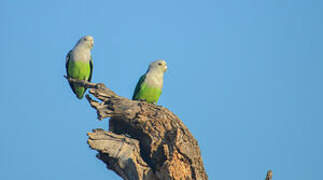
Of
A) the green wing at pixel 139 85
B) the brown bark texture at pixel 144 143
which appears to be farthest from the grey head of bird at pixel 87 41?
the brown bark texture at pixel 144 143

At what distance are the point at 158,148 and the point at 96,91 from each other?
2.18 meters

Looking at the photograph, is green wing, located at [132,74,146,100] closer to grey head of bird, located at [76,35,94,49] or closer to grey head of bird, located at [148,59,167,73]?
grey head of bird, located at [148,59,167,73]

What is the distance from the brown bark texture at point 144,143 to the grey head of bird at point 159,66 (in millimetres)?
2913

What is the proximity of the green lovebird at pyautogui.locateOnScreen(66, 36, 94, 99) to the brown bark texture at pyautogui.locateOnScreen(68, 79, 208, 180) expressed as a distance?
9.97ft

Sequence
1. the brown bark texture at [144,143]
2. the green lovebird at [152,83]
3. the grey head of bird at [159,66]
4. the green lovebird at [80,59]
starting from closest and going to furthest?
the brown bark texture at [144,143] → the green lovebird at [152,83] → the grey head of bird at [159,66] → the green lovebird at [80,59]

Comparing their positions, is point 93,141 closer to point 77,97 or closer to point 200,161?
point 200,161

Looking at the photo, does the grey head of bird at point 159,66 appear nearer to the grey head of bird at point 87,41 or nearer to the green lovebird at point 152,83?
the green lovebird at point 152,83

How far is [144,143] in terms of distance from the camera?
10055 mm

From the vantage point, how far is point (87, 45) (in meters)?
13.4

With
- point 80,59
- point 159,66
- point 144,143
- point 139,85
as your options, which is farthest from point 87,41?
point 144,143

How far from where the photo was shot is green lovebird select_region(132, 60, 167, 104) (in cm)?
1292

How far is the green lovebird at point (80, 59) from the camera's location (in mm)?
13320

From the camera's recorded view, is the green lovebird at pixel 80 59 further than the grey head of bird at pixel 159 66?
Yes

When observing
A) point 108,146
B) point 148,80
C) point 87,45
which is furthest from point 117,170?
point 87,45
